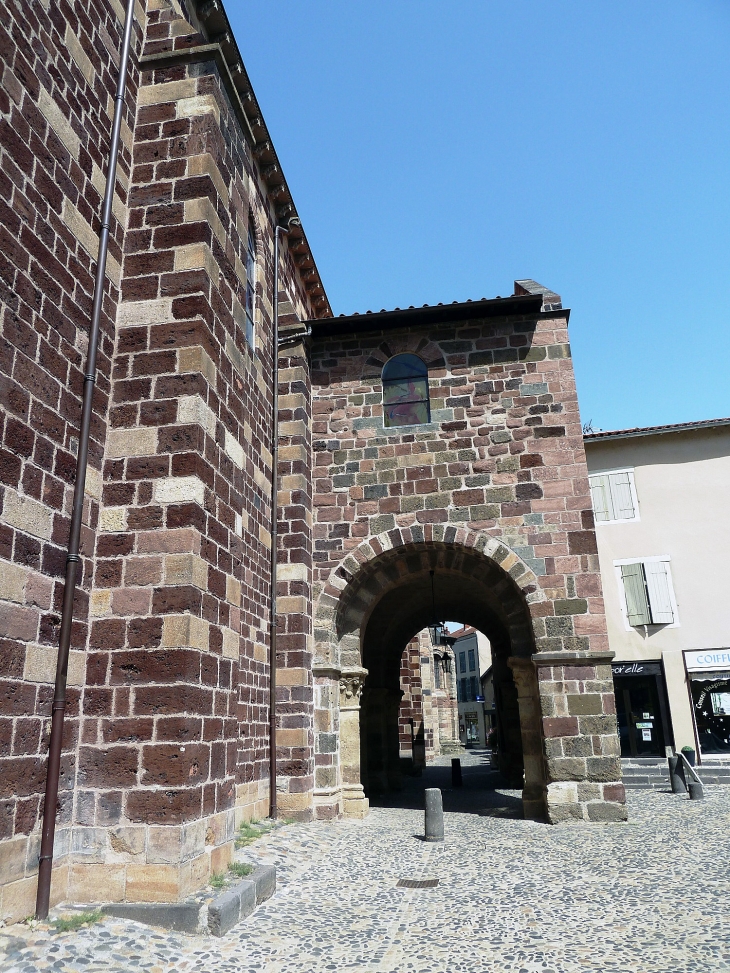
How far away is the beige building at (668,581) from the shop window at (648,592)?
0.07ft

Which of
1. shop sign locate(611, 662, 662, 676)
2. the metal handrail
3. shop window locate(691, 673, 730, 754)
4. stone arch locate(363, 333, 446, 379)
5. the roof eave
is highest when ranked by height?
the roof eave

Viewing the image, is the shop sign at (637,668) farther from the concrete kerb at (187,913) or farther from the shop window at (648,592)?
the concrete kerb at (187,913)

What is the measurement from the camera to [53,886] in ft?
14.6

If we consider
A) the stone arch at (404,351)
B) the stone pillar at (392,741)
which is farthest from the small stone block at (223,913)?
the stone pillar at (392,741)

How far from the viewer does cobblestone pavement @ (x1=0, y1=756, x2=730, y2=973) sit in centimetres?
400

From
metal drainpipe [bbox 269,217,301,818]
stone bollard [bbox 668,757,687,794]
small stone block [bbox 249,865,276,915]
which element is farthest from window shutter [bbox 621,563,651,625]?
small stone block [bbox 249,865,276,915]

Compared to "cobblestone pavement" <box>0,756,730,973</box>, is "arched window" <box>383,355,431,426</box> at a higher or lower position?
higher

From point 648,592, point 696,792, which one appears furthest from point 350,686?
point 648,592

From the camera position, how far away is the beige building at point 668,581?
565 inches

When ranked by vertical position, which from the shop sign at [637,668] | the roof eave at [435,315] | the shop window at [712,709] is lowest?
the shop window at [712,709]

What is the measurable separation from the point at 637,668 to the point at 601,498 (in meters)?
3.61

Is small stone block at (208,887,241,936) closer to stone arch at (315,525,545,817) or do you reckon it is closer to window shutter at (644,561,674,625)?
stone arch at (315,525,545,817)

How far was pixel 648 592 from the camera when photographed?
14773 mm

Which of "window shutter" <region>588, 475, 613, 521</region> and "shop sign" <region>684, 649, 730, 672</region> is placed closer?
"shop sign" <region>684, 649, 730, 672</region>
